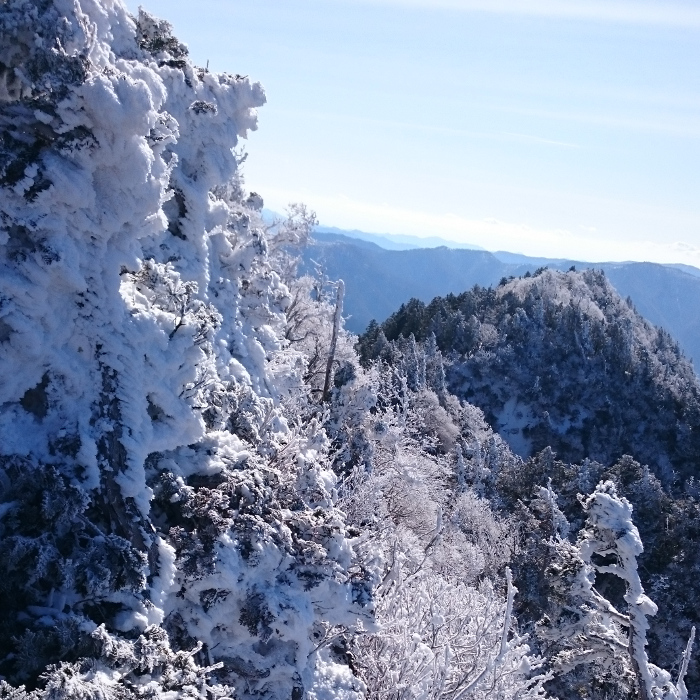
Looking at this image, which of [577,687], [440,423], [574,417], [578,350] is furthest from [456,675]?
[578,350]

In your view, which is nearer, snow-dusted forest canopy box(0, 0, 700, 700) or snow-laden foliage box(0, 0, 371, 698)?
snow-laden foliage box(0, 0, 371, 698)

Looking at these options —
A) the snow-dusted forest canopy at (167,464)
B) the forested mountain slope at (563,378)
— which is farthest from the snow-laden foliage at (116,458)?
the forested mountain slope at (563,378)

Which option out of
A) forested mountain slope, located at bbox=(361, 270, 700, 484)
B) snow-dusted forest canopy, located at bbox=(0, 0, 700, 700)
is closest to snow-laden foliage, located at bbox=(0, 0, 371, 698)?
snow-dusted forest canopy, located at bbox=(0, 0, 700, 700)

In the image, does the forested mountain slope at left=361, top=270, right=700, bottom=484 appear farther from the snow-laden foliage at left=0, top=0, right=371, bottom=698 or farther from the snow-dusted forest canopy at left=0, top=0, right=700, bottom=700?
the snow-laden foliage at left=0, top=0, right=371, bottom=698

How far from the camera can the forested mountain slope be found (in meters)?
73.0

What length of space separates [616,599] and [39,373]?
34008 mm

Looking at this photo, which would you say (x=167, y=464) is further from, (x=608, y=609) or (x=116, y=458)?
(x=608, y=609)

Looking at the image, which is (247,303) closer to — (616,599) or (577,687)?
(577,687)

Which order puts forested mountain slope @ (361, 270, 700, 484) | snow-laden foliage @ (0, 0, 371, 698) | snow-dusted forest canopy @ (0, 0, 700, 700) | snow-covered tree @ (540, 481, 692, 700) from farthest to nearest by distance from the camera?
forested mountain slope @ (361, 270, 700, 484) → snow-covered tree @ (540, 481, 692, 700) → snow-dusted forest canopy @ (0, 0, 700, 700) → snow-laden foliage @ (0, 0, 371, 698)

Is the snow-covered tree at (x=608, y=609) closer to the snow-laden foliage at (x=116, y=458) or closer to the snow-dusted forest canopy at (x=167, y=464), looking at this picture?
the snow-dusted forest canopy at (x=167, y=464)

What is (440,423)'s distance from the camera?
4956 cm

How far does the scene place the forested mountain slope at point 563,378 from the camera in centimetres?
7300

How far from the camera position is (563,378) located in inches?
3164

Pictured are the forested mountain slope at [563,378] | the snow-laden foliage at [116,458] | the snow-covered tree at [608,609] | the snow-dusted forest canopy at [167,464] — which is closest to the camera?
the snow-laden foliage at [116,458]
